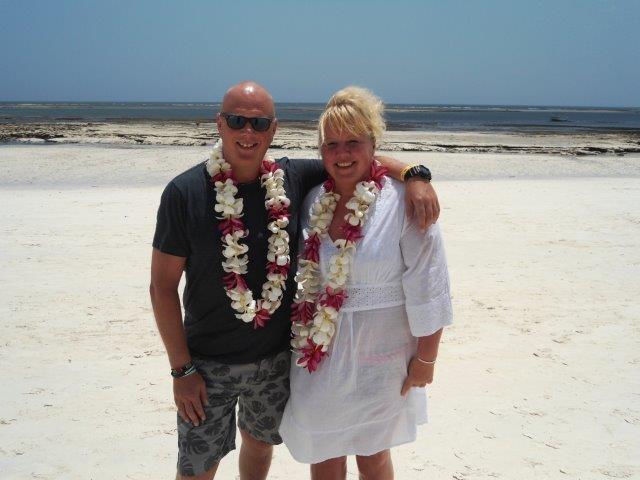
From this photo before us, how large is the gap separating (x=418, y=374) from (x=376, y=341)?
239 mm

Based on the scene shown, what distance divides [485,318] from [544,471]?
216 centimetres

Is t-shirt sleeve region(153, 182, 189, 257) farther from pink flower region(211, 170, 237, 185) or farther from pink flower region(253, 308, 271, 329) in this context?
pink flower region(253, 308, 271, 329)

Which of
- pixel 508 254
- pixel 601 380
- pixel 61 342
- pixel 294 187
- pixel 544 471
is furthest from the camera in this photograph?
pixel 508 254

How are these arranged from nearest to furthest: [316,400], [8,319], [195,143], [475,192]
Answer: [316,400] → [8,319] → [475,192] → [195,143]

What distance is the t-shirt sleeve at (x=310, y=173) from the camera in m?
2.63

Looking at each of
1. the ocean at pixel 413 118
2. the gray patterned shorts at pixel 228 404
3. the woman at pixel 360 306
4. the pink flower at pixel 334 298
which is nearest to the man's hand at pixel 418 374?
the woman at pixel 360 306

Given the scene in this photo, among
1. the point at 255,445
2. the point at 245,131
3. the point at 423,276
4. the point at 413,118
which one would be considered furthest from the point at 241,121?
the point at 413,118

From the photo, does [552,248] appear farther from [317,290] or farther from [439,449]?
[317,290]

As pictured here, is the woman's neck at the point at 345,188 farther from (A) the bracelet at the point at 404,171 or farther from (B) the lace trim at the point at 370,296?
(B) the lace trim at the point at 370,296

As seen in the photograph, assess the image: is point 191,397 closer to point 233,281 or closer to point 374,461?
point 233,281

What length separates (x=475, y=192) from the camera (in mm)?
11938

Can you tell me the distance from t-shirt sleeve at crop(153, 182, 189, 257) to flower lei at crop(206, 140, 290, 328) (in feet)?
0.50

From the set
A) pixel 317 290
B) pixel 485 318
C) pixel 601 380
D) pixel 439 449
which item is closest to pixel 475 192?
pixel 485 318

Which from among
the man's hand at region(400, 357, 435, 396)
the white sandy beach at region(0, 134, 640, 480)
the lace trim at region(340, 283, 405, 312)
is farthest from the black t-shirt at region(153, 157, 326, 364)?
the white sandy beach at region(0, 134, 640, 480)
